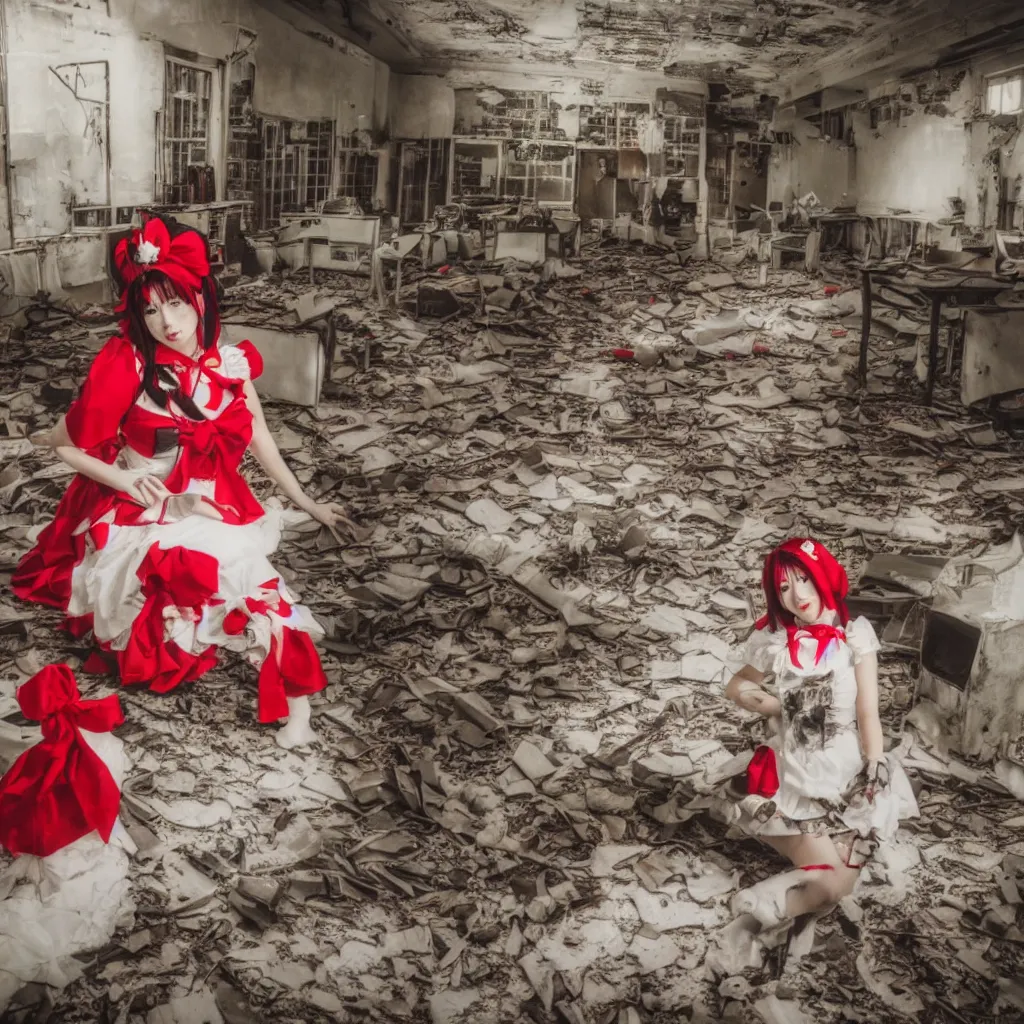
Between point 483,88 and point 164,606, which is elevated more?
point 483,88

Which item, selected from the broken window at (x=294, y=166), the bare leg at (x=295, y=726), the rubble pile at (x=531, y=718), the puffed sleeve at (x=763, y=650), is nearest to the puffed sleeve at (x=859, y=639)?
the puffed sleeve at (x=763, y=650)

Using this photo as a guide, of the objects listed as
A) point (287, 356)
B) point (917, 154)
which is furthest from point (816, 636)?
point (917, 154)

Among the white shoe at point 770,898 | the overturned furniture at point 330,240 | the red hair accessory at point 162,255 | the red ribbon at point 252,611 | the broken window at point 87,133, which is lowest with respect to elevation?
the white shoe at point 770,898

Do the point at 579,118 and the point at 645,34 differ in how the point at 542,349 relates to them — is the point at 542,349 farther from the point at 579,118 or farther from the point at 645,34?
the point at 645,34

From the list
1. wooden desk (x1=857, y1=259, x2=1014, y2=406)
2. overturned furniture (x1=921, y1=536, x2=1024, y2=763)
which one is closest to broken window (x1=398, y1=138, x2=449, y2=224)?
wooden desk (x1=857, y1=259, x2=1014, y2=406)

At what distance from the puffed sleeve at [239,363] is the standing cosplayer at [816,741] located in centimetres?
159

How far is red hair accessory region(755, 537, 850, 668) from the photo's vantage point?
92.3 inches

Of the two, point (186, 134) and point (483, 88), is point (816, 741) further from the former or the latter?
point (483, 88)

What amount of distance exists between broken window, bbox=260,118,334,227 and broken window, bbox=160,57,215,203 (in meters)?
0.44

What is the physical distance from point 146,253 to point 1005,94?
611 centimetres

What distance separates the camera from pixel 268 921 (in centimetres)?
240

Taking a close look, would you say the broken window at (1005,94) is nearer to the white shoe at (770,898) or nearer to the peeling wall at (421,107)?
the peeling wall at (421,107)

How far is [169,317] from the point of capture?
2857mm

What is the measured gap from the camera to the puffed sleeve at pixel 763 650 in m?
2.45
